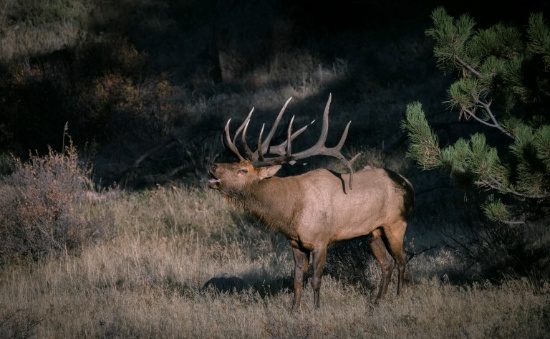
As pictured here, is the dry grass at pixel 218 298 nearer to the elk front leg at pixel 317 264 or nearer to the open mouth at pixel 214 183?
the elk front leg at pixel 317 264

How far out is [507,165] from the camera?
7.62 meters

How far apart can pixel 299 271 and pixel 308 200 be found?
767 millimetres

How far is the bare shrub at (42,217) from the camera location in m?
11.0

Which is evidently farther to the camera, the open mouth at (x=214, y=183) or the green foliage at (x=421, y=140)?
the open mouth at (x=214, y=183)

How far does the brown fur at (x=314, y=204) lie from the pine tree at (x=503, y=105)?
2.72 feet

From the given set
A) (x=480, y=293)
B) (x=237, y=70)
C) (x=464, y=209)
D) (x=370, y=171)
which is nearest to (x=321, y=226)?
(x=370, y=171)

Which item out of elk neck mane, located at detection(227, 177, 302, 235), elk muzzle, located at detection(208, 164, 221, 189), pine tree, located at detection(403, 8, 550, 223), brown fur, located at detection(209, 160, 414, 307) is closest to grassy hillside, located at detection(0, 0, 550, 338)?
brown fur, located at detection(209, 160, 414, 307)

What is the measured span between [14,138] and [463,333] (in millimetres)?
12741

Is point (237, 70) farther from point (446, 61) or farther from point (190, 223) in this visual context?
point (446, 61)

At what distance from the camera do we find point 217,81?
70.6ft

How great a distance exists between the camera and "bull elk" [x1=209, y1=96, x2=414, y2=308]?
8227 mm

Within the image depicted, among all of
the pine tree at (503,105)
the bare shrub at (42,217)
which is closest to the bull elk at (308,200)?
the pine tree at (503,105)

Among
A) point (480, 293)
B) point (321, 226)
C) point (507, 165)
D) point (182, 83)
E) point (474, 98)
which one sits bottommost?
point (182, 83)

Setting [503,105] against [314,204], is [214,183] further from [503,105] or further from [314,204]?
[503,105]
